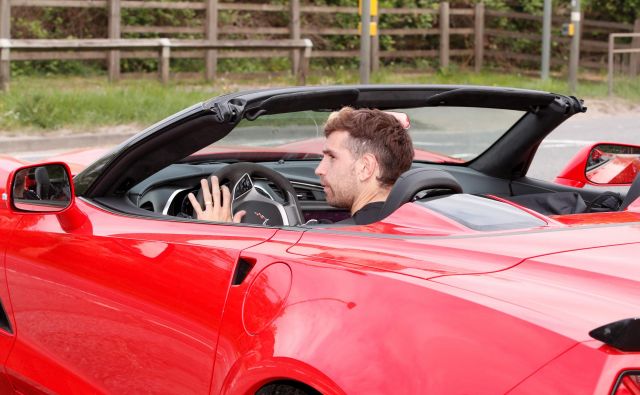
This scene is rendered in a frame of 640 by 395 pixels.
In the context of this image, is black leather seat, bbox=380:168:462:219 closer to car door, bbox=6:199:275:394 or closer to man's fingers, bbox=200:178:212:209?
car door, bbox=6:199:275:394

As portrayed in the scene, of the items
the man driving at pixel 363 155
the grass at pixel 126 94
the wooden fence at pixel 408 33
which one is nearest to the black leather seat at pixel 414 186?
the man driving at pixel 363 155

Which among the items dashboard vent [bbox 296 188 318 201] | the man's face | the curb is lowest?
the curb

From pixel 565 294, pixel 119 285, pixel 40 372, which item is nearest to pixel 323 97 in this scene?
pixel 119 285

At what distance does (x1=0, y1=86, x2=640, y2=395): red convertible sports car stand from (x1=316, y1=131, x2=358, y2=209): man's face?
12 centimetres

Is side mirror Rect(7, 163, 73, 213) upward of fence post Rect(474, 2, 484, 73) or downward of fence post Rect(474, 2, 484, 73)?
downward

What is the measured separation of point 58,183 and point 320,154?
1.44m

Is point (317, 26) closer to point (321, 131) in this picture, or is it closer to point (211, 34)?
point (211, 34)

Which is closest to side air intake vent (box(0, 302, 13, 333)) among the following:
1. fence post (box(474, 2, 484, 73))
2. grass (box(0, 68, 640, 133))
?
grass (box(0, 68, 640, 133))

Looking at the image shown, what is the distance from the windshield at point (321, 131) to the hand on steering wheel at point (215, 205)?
30cm

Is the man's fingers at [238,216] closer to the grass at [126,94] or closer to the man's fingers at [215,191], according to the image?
the man's fingers at [215,191]

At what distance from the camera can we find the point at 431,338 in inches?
94.3

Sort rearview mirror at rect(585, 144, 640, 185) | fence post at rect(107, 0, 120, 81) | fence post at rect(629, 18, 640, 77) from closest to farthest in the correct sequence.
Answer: rearview mirror at rect(585, 144, 640, 185)
fence post at rect(107, 0, 120, 81)
fence post at rect(629, 18, 640, 77)

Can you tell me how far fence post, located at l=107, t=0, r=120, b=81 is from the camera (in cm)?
2225

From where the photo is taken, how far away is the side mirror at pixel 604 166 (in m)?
4.70
